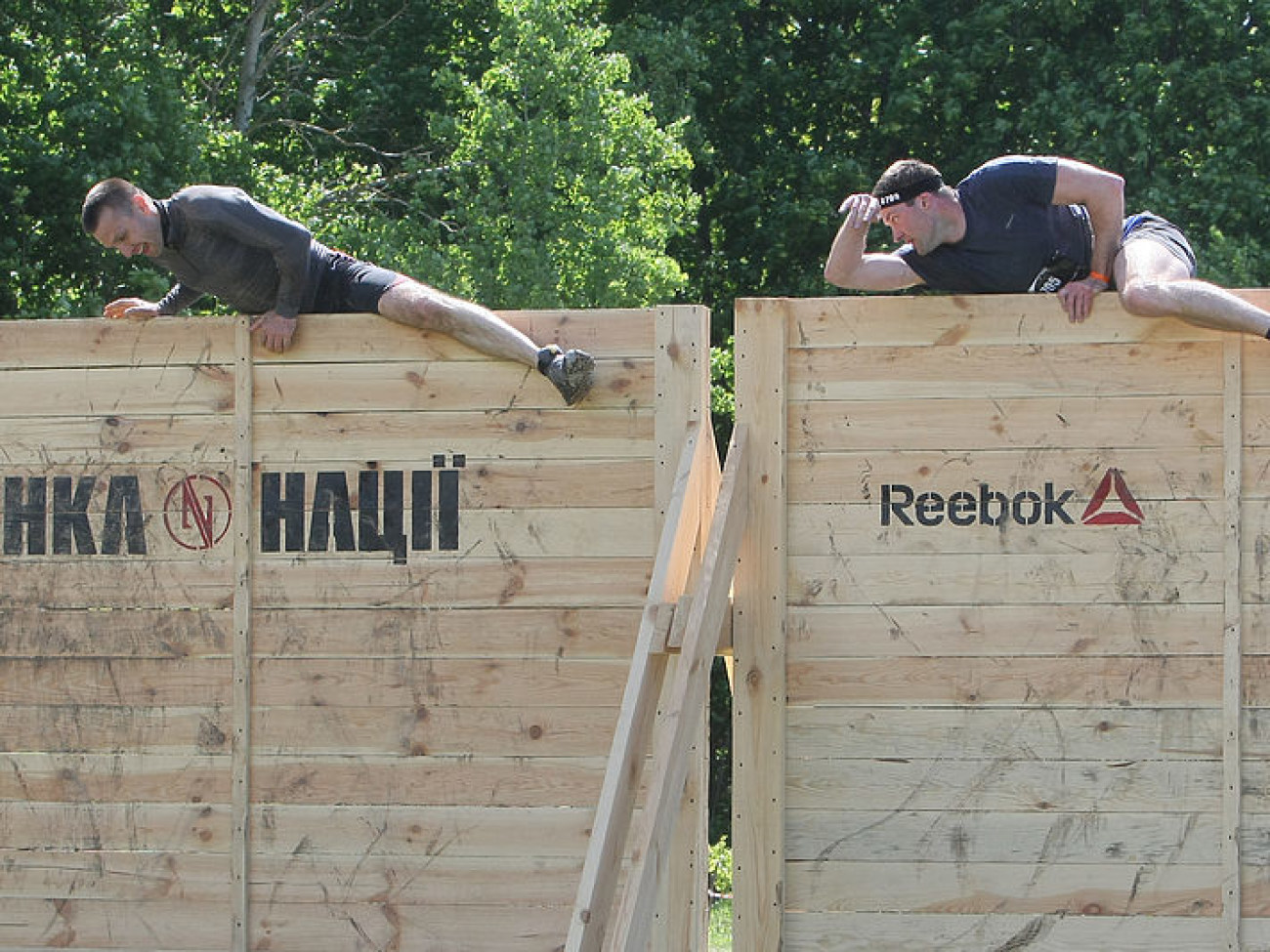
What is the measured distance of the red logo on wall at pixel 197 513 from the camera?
22.2 feet

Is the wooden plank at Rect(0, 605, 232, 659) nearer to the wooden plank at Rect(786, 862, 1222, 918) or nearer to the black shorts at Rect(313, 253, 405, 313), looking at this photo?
the black shorts at Rect(313, 253, 405, 313)

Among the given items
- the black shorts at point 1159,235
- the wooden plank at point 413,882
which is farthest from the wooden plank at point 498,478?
the black shorts at point 1159,235

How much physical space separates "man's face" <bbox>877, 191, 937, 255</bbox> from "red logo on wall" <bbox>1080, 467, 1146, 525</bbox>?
3.28ft

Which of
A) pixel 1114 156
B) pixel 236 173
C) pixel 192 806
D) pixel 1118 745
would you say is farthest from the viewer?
pixel 1114 156

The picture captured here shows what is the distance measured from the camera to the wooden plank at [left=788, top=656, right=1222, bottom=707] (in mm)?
6254

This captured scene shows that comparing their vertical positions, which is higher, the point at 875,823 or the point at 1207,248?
the point at 1207,248

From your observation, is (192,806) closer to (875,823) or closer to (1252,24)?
(875,823)

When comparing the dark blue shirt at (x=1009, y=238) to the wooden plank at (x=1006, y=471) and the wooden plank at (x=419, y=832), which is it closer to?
the wooden plank at (x=1006, y=471)

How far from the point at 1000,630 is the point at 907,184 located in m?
→ 1.53

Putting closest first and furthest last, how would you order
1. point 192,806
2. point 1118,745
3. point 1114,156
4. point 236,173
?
point 1118,745
point 192,806
point 236,173
point 1114,156

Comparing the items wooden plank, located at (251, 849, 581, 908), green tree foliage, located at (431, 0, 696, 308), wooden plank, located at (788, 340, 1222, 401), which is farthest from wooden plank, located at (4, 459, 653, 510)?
green tree foliage, located at (431, 0, 696, 308)

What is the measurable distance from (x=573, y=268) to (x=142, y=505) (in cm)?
1352

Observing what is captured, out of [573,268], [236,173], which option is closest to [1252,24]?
[573,268]

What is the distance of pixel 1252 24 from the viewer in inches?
885
